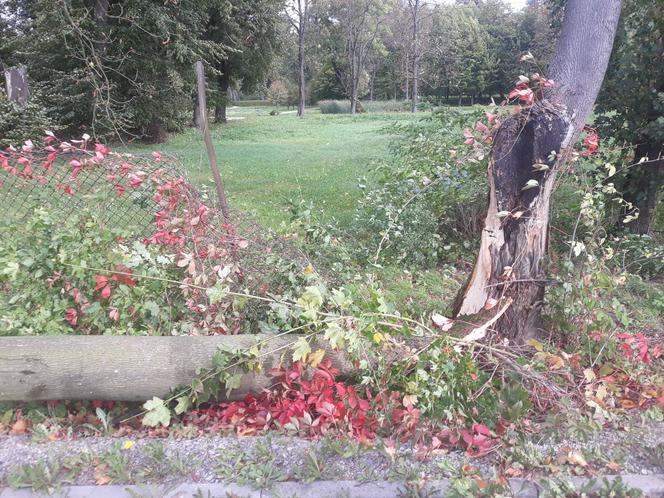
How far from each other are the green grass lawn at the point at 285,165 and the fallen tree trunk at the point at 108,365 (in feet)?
5.83

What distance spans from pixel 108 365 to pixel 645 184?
17.8ft

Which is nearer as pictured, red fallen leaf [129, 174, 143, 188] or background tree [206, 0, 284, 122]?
red fallen leaf [129, 174, 143, 188]

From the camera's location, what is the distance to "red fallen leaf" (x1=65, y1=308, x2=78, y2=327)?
3507 millimetres

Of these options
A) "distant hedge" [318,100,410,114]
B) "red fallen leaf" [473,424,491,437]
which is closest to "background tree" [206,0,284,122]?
"distant hedge" [318,100,410,114]

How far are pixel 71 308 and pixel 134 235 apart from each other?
2.43 feet

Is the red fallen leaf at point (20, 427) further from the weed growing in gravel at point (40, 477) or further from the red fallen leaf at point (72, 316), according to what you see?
the red fallen leaf at point (72, 316)

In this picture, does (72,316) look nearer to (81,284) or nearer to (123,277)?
(81,284)

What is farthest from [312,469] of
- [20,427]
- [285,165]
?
[285,165]

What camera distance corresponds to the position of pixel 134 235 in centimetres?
406

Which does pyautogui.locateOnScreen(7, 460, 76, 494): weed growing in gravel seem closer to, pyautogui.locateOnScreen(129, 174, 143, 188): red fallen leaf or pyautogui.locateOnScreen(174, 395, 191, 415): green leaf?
pyautogui.locateOnScreen(174, 395, 191, 415): green leaf

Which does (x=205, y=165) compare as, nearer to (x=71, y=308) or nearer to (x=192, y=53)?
(x=192, y=53)

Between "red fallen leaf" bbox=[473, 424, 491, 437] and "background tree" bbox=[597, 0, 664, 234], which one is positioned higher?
"background tree" bbox=[597, 0, 664, 234]

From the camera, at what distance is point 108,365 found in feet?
9.73

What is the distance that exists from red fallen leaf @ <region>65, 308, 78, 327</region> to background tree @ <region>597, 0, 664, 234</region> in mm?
5247
